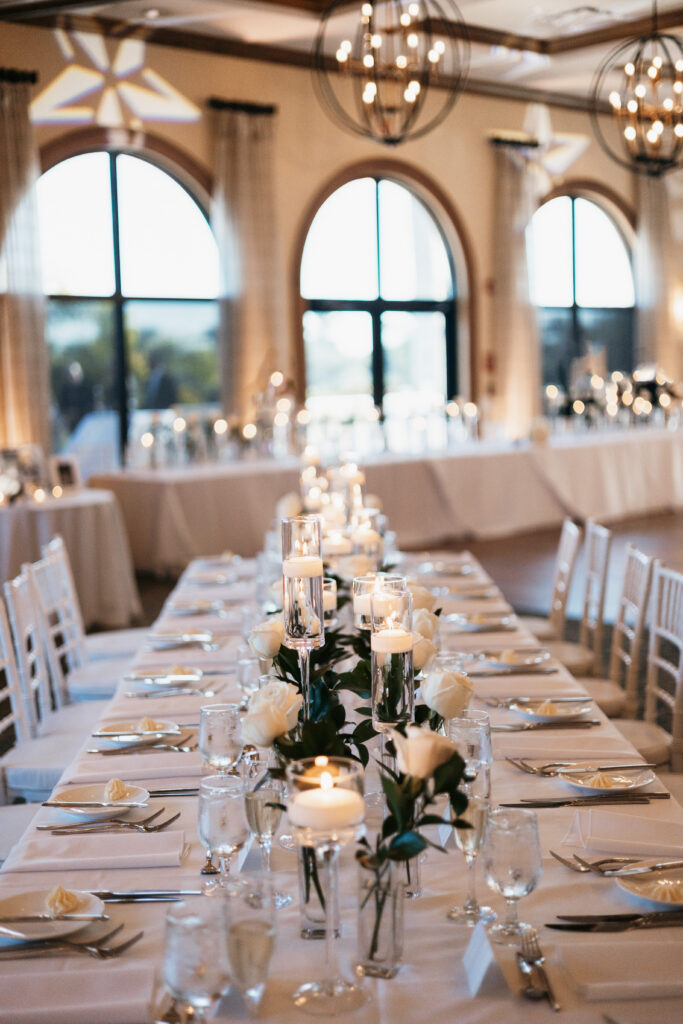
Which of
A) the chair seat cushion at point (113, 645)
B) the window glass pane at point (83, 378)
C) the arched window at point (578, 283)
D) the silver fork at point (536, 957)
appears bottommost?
the chair seat cushion at point (113, 645)

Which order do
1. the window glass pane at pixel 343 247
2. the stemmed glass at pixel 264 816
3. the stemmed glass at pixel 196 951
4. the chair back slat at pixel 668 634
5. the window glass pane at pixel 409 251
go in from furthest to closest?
1. the window glass pane at pixel 409 251
2. the window glass pane at pixel 343 247
3. the chair back slat at pixel 668 634
4. the stemmed glass at pixel 264 816
5. the stemmed glass at pixel 196 951

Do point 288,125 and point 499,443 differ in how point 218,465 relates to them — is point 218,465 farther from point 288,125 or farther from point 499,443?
point 288,125

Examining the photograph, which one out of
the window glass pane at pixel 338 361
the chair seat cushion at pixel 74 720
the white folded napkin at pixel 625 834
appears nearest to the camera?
the white folded napkin at pixel 625 834

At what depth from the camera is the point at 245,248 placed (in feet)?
34.5

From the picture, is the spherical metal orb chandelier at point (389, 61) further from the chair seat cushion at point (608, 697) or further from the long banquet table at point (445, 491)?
the chair seat cushion at point (608, 697)

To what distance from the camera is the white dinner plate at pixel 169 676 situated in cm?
311

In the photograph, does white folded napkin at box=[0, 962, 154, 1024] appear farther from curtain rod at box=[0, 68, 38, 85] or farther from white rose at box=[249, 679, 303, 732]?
curtain rod at box=[0, 68, 38, 85]

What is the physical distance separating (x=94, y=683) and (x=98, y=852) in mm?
2072

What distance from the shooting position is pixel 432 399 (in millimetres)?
12625

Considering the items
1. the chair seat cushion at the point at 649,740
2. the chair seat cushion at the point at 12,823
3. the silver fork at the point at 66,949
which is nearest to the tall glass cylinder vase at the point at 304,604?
the silver fork at the point at 66,949

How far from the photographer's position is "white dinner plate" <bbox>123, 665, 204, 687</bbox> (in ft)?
10.2

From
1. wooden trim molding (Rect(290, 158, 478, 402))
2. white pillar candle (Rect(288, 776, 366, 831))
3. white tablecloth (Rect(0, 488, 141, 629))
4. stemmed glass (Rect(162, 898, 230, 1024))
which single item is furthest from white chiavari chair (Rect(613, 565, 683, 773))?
wooden trim molding (Rect(290, 158, 478, 402))

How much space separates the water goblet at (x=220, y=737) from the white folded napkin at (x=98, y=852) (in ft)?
0.46

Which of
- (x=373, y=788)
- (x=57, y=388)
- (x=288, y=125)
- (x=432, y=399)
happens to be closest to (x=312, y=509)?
(x=373, y=788)
